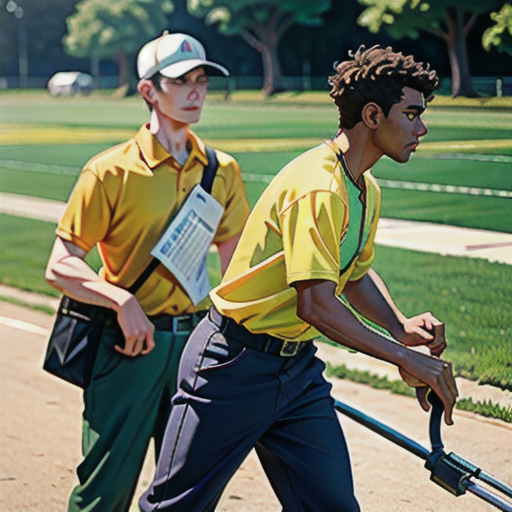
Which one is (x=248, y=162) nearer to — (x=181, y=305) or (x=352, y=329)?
(x=181, y=305)

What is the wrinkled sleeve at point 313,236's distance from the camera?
3.36 m

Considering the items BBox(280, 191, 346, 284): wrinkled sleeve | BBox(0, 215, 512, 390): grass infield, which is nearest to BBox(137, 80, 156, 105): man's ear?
BBox(280, 191, 346, 284): wrinkled sleeve

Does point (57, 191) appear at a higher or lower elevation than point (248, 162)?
lower

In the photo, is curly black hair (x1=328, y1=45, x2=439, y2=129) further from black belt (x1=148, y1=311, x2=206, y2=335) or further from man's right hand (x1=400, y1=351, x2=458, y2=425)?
black belt (x1=148, y1=311, x2=206, y2=335)

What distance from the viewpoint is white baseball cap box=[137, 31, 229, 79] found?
4.87 metres

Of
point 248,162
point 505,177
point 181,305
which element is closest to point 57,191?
point 248,162

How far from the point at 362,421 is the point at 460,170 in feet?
15.3

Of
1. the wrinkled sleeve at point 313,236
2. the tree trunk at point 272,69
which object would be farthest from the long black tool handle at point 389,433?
the tree trunk at point 272,69

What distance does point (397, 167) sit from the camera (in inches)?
375

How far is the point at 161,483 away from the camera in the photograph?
3.80 m

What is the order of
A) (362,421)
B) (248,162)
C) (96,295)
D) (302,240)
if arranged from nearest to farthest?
(302,240), (362,421), (96,295), (248,162)

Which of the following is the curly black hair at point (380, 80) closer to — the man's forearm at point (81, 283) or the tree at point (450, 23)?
the man's forearm at point (81, 283)

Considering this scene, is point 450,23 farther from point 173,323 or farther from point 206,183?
point 173,323

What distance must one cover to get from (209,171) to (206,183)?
0.19 ft
